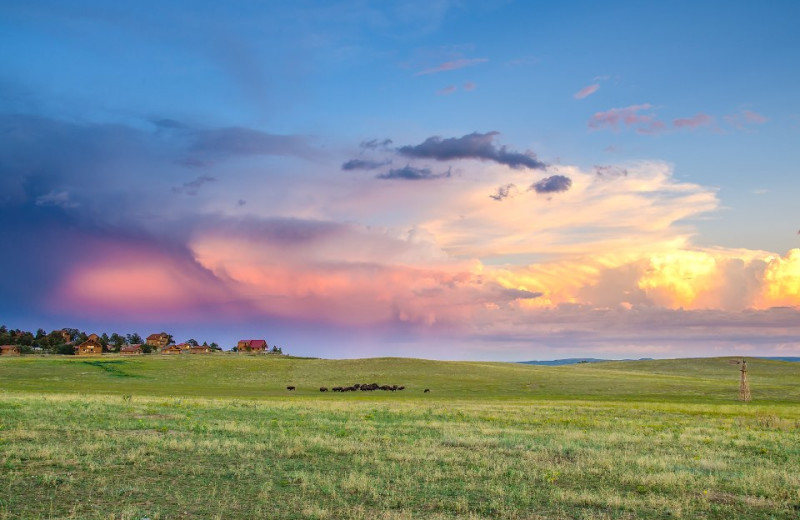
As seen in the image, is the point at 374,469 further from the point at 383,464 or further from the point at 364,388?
the point at 364,388

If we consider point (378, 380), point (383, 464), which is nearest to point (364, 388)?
point (378, 380)

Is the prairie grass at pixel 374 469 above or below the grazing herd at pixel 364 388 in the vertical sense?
above

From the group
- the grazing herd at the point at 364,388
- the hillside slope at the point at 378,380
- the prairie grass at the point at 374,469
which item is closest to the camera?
the prairie grass at the point at 374,469

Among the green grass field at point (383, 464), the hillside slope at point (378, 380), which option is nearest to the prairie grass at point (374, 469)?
the green grass field at point (383, 464)

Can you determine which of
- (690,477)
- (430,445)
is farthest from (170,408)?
(690,477)

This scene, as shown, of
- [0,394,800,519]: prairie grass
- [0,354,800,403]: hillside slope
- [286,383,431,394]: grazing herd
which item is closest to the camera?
[0,394,800,519]: prairie grass

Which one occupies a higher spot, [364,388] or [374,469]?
[374,469]

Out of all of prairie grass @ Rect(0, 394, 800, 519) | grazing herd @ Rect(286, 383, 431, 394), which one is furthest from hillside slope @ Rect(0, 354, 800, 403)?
prairie grass @ Rect(0, 394, 800, 519)

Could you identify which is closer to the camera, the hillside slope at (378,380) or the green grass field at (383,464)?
the green grass field at (383,464)

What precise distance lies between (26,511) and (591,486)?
14973 mm

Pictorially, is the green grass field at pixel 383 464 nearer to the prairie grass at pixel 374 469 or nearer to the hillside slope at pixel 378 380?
the prairie grass at pixel 374 469

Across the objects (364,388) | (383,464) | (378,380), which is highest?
(383,464)

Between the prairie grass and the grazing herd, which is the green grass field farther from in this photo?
the grazing herd

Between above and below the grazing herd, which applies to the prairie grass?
above
